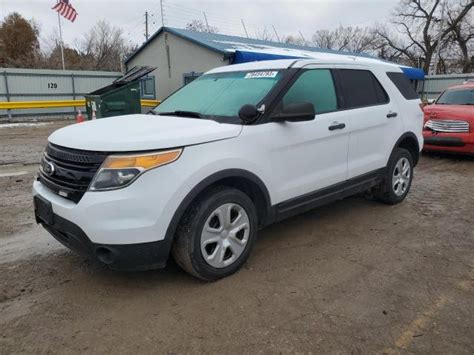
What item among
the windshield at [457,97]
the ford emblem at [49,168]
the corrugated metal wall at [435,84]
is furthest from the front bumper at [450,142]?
the corrugated metal wall at [435,84]

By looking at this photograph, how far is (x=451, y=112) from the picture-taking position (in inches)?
344

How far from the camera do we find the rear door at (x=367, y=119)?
4.45 m

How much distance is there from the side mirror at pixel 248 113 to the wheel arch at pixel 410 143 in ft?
8.06

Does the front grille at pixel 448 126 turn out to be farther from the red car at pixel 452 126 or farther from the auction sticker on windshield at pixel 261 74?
the auction sticker on windshield at pixel 261 74

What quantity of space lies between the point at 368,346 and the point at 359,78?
3.13 metres

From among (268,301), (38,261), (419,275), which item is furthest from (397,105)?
(38,261)

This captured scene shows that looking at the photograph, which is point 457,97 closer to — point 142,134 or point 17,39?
point 142,134

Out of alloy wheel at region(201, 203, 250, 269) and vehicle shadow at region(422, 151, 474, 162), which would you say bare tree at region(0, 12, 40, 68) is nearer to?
vehicle shadow at region(422, 151, 474, 162)

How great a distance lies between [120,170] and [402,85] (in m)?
4.03

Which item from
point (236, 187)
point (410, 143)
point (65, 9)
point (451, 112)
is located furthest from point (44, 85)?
point (236, 187)

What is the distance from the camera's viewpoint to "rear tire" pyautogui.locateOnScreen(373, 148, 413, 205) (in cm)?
514

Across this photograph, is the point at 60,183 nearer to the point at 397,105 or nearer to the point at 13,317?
the point at 13,317

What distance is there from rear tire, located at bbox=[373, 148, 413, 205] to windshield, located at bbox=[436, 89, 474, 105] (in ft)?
16.2

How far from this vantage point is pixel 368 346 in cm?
257
